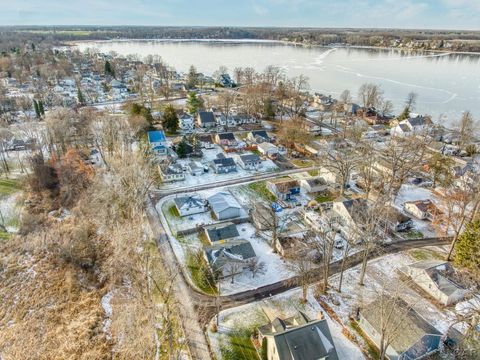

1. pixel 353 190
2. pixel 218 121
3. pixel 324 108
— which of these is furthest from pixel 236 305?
pixel 324 108

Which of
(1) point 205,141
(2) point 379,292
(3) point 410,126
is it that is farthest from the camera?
(3) point 410,126

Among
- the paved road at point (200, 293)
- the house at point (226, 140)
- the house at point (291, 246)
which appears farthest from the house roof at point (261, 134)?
the house at point (291, 246)

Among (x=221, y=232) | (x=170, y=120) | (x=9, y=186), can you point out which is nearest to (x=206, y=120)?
(x=170, y=120)

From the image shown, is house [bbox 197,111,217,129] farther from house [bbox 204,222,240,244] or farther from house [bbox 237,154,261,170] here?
house [bbox 204,222,240,244]

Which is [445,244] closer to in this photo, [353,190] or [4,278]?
[353,190]

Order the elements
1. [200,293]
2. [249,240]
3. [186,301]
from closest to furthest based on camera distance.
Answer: [186,301], [200,293], [249,240]

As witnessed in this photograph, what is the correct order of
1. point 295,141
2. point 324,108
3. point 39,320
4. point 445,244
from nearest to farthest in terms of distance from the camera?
point 39,320 < point 445,244 < point 295,141 < point 324,108

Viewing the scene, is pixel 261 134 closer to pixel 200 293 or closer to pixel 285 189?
pixel 285 189

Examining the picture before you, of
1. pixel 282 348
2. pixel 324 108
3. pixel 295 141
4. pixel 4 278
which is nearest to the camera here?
pixel 282 348
